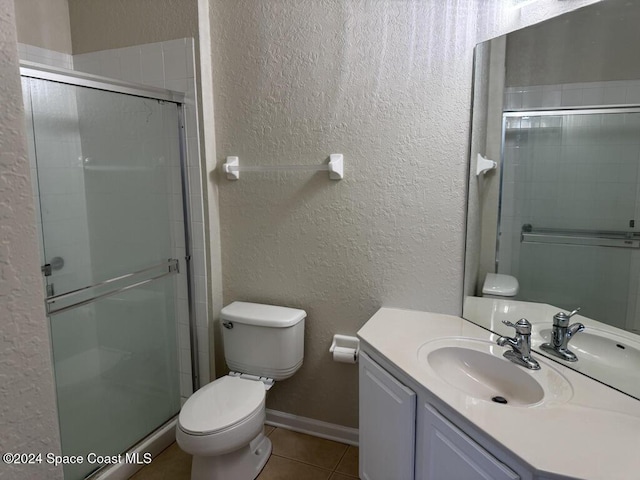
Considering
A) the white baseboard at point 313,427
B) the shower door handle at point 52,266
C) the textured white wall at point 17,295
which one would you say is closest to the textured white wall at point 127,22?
the shower door handle at point 52,266

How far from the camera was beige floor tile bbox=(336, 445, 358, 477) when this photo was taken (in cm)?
205

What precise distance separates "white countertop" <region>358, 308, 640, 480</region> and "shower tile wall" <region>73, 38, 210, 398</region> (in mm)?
1248

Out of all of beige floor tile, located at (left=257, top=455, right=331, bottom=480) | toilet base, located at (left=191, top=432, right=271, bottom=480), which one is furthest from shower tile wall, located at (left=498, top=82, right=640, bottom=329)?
toilet base, located at (left=191, top=432, right=271, bottom=480)

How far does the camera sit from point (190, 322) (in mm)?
2426

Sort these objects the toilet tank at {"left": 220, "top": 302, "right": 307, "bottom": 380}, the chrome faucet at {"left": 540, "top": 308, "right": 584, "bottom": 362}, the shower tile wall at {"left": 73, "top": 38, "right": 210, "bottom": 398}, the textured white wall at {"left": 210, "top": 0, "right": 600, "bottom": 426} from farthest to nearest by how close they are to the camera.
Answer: the shower tile wall at {"left": 73, "top": 38, "right": 210, "bottom": 398} → the toilet tank at {"left": 220, "top": 302, "right": 307, "bottom": 380} → the textured white wall at {"left": 210, "top": 0, "right": 600, "bottom": 426} → the chrome faucet at {"left": 540, "top": 308, "right": 584, "bottom": 362}

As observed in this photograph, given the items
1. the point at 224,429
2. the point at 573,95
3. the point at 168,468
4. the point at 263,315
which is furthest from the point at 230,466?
the point at 573,95

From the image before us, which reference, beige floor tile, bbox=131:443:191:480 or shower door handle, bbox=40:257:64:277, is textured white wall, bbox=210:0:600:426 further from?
shower door handle, bbox=40:257:64:277

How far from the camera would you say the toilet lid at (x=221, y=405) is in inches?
68.3

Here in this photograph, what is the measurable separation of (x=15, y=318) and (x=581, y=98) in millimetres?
1722

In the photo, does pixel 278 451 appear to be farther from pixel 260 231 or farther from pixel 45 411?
pixel 45 411

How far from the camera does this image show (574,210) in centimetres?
150

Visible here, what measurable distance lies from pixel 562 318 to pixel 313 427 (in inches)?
57.5

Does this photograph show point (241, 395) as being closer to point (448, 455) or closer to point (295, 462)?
point (295, 462)

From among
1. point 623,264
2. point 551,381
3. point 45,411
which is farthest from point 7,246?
point 623,264
